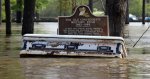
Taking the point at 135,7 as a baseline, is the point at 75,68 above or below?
below

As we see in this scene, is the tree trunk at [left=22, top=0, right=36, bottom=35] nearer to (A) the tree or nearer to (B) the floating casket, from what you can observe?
(B) the floating casket

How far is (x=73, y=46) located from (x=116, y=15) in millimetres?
3401

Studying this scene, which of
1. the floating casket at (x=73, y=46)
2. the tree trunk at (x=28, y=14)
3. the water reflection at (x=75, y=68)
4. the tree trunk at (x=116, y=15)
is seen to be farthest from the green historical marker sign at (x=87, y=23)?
the tree trunk at (x=28, y=14)

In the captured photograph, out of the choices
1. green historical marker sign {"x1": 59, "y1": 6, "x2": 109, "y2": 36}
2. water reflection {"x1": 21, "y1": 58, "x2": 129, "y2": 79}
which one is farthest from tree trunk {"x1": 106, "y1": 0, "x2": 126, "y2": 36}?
water reflection {"x1": 21, "y1": 58, "x2": 129, "y2": 79}

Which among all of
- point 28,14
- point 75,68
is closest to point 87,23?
point 75,68

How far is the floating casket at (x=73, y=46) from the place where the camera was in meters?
15.0

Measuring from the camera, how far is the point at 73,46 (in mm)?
15148

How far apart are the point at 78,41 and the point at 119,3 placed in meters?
3.36

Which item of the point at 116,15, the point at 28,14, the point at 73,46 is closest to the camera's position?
the point at 73,46

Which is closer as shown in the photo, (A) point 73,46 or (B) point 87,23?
(A) point 73,46

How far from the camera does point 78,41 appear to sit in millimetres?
15102

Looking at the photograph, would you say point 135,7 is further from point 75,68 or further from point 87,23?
point 75,68

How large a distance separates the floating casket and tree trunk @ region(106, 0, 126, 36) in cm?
282

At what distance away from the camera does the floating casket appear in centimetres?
1502
